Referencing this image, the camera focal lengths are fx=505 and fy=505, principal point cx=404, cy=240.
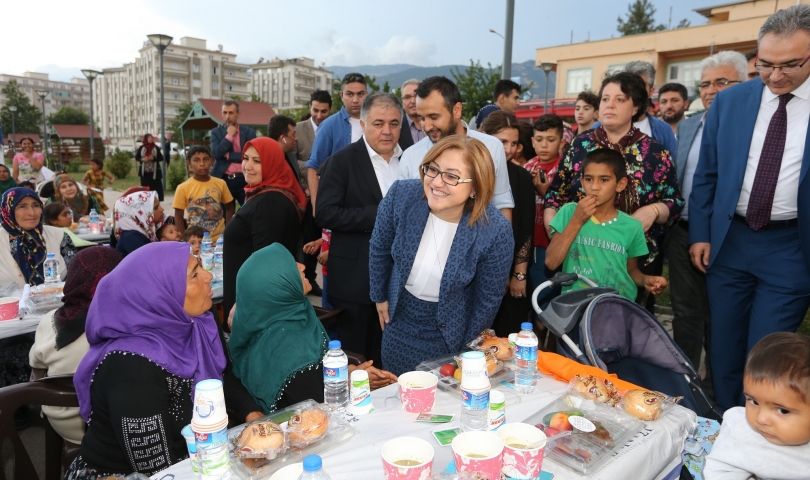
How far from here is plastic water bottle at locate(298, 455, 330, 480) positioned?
132 centimetres

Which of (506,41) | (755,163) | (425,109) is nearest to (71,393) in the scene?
(425,109)

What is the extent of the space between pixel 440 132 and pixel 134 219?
3.36 metres

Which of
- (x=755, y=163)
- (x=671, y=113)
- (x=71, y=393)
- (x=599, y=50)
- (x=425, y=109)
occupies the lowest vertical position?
(x=71, y=393)

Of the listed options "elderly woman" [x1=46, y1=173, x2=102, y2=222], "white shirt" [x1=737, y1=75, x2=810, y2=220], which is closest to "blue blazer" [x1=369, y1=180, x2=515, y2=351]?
"white shirt" [x1=737, y1=75, x2=810, y2=220]

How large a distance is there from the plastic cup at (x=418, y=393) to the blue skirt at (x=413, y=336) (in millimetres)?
614

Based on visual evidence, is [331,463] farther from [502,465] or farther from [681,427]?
[681,427]

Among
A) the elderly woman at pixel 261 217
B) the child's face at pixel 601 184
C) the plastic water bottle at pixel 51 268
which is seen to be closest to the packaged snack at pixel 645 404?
the child's face at pixel 601 184

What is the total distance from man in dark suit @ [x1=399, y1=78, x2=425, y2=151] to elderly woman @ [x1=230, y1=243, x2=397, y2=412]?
85.7 inches

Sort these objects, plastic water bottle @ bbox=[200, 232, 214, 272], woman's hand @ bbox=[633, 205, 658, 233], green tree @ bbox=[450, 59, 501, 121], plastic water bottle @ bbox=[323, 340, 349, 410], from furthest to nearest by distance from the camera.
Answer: green tree @ bbox=[450, 59, 501, 121]
plastic water bottle @ bbox=[200, 232, 214, 272]
woman's hand @ bbox=[633, 205, 658, 233]
plastic water bottle @ bbox=[323, 340, 349, 410]

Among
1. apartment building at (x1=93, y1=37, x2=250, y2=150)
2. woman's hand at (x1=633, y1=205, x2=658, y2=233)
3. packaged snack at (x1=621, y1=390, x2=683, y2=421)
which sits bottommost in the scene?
packaged snack at (x1=621, y1=390, x2=683, y2=421)

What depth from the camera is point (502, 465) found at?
A: 146cm

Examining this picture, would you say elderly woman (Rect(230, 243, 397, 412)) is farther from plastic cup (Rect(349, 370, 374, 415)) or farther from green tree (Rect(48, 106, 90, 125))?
green tree (Rect(48, 106, 90, 125))

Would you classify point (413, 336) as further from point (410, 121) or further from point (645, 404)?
point (410, 121)

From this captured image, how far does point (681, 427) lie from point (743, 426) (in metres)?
0.23
